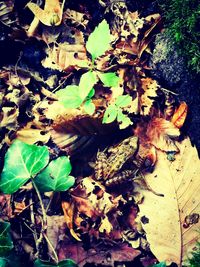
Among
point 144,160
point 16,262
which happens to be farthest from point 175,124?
point 16,262

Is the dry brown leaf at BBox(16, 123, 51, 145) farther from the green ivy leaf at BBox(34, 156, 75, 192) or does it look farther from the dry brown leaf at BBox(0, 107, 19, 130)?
the green ivy leaf at BBox(34, 156, 75, 192)

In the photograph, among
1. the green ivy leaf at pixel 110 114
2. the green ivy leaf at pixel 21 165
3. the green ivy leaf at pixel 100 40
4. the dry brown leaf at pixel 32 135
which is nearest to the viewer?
the green ivy leaf at pixel 21 165

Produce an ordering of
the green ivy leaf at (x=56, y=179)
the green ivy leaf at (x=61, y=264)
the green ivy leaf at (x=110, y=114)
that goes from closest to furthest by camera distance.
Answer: the green ivy leaf at (x=61, y=264) < the green ivy leaf at (x=56, y=179) < the green ivy leaf at (x=110, y=114)

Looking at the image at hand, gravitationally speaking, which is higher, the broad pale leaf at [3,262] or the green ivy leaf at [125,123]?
the green ivy leaf at [125,123]

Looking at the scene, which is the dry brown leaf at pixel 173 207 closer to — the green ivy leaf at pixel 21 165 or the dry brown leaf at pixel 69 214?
the dry brown leaf at pixel 69 214

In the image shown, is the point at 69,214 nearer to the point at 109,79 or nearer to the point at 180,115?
the point at 109,79

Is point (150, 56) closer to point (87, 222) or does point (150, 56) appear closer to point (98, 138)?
point (98, 138)

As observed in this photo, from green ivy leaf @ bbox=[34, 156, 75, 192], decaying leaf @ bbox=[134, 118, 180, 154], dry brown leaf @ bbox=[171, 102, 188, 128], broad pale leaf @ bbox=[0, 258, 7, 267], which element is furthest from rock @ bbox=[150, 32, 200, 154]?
broad pale leaf @ bbox=[0, 258, 7, 267]

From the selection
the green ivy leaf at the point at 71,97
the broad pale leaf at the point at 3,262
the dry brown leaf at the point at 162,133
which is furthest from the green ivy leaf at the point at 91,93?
the broad pale leaf at the point at 3,262
